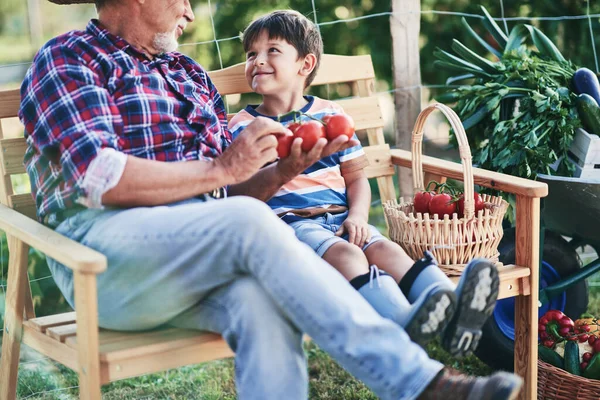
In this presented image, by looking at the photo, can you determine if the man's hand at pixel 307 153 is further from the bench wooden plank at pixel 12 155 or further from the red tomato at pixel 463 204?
the bench wooden plank at pixel 12 155

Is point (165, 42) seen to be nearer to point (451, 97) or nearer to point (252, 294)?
point (252, 294)

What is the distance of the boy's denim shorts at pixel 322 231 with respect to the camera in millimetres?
2502

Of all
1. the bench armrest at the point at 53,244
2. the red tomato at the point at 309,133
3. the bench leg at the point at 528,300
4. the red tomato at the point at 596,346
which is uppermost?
the red tomato at the point at 309,133

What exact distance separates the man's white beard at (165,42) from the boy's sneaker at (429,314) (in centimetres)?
103

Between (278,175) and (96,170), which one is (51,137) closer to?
(96,170)

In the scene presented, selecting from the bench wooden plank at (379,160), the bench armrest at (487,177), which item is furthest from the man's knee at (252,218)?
the bench wooden plank at (379,160)

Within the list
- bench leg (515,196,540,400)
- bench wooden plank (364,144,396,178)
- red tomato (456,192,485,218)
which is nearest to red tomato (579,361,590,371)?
bench leg (515,196,540,400)

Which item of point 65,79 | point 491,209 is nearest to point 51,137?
point 65,79

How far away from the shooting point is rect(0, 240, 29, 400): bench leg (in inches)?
98.5

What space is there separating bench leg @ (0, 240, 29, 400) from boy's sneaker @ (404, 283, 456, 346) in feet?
3.69

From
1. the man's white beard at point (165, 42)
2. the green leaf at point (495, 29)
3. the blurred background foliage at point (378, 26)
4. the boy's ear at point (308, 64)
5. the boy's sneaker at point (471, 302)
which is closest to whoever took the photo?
the boy's sneaker at point (471, 302)

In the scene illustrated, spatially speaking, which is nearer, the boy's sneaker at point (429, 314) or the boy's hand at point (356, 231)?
the boy's sneaker at point (429, 314)

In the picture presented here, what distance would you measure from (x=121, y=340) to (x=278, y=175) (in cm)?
68

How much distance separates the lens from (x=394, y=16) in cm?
347
